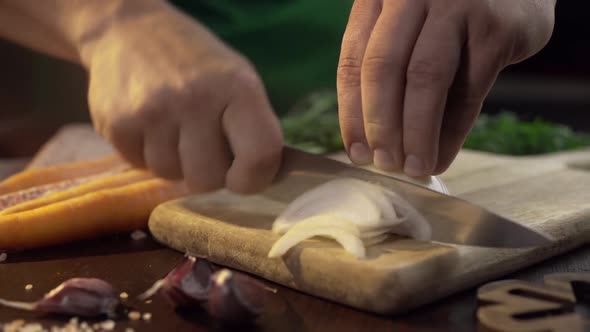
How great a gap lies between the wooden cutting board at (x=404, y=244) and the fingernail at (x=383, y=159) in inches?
5.4

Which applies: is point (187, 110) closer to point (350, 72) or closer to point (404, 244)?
point (350, 72)

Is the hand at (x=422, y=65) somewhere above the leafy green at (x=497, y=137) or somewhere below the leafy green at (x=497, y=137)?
above

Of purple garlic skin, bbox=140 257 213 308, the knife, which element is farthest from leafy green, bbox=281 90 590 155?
purple garlic skin, bbox=140 257 213 308

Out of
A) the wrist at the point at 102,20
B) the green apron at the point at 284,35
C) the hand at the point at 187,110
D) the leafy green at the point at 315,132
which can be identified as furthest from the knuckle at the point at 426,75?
the green apron at the point at 284,35

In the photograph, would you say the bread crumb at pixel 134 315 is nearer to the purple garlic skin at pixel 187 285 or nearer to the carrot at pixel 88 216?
the purple garlic skin at pixel 187 285

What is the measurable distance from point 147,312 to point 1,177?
1.11 metres

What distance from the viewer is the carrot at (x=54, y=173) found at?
1698 millimetres

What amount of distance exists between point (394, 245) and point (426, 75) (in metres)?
0.27

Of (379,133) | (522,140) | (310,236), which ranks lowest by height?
(522,140)

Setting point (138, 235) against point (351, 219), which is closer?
point (351, 219)

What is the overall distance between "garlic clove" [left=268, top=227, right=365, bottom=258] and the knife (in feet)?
0.52

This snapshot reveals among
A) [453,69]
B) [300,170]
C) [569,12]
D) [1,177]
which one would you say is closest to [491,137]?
A: [300,170]

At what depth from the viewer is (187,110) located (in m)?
1.46

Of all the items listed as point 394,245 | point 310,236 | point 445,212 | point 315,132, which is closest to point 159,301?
point 310,236
